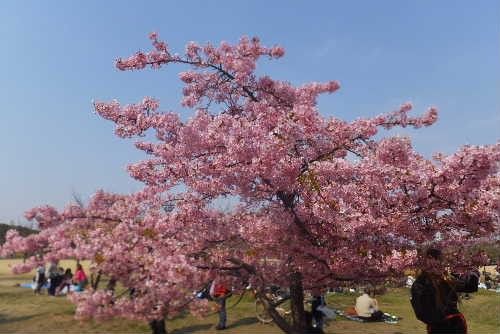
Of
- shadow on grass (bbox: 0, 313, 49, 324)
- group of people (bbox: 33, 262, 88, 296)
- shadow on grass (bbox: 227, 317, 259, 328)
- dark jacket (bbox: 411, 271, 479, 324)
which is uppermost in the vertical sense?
group of people (bbox: 33, 262, 88, 296)

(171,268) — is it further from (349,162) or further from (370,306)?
(370,306)

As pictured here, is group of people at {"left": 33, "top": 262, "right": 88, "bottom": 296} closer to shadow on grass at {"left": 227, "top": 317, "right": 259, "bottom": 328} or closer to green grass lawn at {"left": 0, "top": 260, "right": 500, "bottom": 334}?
green grass lawn at {"left": 0, "top": 260, "right": 500, "bottom": 334}

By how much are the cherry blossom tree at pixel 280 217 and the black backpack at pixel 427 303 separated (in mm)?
1109

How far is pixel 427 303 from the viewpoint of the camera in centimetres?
588

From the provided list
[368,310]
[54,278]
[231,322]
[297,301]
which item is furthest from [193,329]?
[54,278]

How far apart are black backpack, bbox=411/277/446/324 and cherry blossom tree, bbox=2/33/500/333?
1109mm

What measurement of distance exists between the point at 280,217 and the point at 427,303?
2.37m

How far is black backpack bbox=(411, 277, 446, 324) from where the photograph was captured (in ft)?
19.1

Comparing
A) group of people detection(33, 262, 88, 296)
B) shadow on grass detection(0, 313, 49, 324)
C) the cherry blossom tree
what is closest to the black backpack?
the cherry blossom tree

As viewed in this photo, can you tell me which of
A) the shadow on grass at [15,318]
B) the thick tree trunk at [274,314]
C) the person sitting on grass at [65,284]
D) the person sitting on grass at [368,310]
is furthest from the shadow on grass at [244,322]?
the thick tree trunk at [274,314]

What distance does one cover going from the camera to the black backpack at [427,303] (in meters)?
5.82

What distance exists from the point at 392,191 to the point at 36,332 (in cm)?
1235

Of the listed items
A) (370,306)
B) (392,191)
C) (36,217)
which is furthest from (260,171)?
(370,306)

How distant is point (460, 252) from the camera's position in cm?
759
